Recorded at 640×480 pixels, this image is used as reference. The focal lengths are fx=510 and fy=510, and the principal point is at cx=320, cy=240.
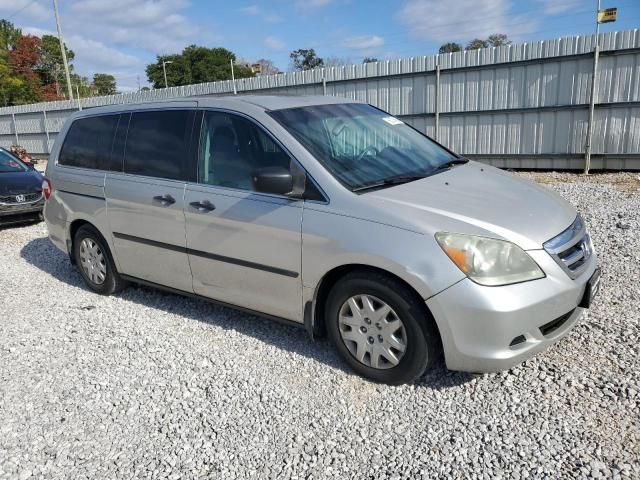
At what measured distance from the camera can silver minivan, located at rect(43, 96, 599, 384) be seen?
2791 mm

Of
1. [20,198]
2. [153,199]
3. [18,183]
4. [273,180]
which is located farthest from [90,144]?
[18,183]

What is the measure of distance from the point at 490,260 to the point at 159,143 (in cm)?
285

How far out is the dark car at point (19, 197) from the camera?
8219 millimetres

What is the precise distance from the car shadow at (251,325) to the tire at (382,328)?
21 centimetres

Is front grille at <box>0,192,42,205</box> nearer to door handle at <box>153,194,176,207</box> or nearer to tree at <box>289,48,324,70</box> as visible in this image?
door handle at <box>153,194,176,207</box>

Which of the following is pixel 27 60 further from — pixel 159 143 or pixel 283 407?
pixel 283 407

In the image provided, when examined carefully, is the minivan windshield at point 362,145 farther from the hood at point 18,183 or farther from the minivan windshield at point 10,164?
the minivan windshield at point 10,164

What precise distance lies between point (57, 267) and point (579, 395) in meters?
5.83

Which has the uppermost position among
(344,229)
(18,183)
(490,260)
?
(344,229)

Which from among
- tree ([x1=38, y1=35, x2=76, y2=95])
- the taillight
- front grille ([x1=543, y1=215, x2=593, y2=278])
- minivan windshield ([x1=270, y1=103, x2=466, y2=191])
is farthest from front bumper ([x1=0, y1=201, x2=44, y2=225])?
tree ([x1=38, y1=35, x2=76, y2=95])

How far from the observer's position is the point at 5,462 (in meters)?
2.74

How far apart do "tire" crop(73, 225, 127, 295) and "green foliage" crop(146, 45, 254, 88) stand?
237 feet

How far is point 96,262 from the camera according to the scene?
504 centimetres

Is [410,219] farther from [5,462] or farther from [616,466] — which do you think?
[5,462]
